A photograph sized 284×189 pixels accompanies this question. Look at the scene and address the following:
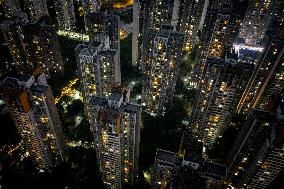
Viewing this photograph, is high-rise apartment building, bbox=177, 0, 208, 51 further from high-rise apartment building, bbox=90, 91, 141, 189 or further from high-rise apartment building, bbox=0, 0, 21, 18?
high-rise apartment building, bbox=0, 0, 21, 18

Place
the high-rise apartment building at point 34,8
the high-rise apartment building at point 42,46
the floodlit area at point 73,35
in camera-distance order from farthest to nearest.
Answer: the floodlit area at point 73,35
the high-rise apartment building at point 34,8
the high-rise apartment building at point 42,46

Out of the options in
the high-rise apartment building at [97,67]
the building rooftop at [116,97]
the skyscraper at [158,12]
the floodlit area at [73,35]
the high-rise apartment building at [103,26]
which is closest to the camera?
the building rooftop at [116,97]

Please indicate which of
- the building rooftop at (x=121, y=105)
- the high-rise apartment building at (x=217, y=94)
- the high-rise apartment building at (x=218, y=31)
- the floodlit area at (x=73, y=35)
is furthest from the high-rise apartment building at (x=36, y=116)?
the floodlit area at (x=73, y=35)

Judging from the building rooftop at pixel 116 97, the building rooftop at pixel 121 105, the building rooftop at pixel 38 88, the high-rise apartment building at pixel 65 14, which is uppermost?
the building rooftop at pixel 116 97

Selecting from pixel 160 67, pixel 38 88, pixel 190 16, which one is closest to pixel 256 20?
pixel 190 16

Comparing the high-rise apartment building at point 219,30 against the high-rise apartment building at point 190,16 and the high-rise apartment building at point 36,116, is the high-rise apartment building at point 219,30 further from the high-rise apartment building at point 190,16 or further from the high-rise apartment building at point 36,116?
the high-rise apartment building at point 36,116

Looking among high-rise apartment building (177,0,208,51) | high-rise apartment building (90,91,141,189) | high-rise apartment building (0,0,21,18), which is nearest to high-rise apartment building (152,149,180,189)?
high-rise apartment building (90,91,141,189)

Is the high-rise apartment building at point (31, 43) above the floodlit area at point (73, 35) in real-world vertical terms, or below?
above

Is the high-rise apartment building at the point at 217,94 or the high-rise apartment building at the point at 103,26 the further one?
the high-rise apartment building at the point at 103,26
